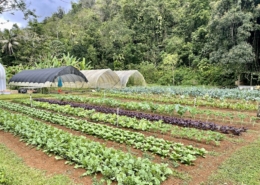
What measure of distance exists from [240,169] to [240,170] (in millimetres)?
54

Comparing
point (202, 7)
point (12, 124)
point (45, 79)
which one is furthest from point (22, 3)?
point (202, 7)

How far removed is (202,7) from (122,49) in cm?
1493

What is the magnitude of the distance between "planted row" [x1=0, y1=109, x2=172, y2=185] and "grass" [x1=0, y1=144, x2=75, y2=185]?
0.55m

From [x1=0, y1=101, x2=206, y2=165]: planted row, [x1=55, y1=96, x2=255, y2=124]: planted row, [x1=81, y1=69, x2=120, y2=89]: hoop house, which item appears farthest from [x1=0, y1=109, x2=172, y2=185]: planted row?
[x1=81, y1=69, x2=120, y2=89]: hoop house

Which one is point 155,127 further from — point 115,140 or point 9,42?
point 9,42

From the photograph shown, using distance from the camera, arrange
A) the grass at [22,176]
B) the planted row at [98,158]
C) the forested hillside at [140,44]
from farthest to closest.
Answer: the forested hillside at [140,44] → the grass at [22,176] → the planted row at [98,158]

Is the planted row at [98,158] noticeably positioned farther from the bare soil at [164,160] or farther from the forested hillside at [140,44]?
the forested hillside at [140,44]

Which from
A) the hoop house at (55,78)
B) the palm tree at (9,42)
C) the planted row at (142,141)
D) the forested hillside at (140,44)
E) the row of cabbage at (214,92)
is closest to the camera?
the planted row at (142,141)

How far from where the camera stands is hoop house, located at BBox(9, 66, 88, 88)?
63.8ft

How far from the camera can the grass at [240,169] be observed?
3.86 m

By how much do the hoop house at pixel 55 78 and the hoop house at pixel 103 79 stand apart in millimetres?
938

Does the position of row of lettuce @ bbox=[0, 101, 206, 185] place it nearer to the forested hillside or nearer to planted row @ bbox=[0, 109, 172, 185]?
planted row @ bbox=[0, 109, 172, 185]

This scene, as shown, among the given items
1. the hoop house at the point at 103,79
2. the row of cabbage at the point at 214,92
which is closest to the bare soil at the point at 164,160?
the row of cabbage at the point at 214,92

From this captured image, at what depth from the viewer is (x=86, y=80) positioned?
73.2 feet
